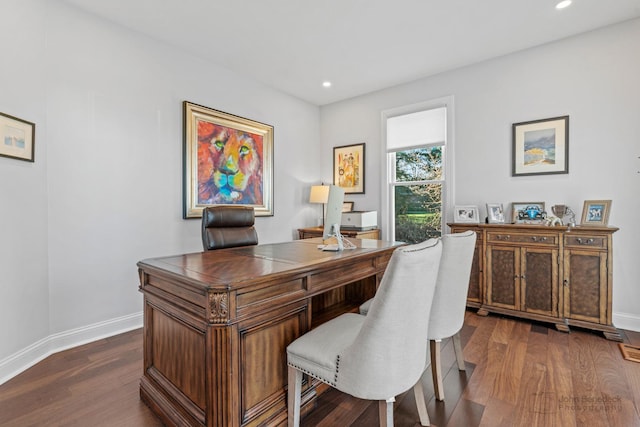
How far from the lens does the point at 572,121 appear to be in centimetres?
292

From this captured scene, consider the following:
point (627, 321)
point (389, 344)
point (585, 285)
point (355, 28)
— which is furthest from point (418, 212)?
point (389, 344)

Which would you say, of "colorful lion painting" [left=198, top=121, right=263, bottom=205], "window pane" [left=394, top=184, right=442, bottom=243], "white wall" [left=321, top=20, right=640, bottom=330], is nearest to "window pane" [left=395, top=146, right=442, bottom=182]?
"window pane" [left=394, top=184, right=442, bottom=243]

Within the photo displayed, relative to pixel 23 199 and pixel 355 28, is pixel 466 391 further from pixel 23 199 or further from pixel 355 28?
pixel 23 199

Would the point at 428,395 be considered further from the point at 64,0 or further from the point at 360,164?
the point at 64,0

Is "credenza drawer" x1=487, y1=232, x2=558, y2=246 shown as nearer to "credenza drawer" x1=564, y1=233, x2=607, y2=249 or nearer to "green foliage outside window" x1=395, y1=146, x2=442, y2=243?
"credenza drawer" x1=564, y1=233, x2=607, y2=249

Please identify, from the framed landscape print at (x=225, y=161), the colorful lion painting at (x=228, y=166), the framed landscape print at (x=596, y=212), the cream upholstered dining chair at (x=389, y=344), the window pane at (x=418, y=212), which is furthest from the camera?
the window pane at (x=418, y=212)

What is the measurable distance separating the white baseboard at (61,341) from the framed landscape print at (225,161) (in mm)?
1169

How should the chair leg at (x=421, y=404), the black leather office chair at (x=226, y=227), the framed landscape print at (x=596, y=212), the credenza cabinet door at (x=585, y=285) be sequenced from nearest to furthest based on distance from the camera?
the chair leg at (x=421, y=404)
the black leather office chair at (x=226, y=227)
the credenza cabinet door at (x=585, y=285)
the framed landscape print at (x=596, y=212)

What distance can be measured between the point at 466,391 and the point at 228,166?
10.4 feet

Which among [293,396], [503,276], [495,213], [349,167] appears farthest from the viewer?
[349,167]

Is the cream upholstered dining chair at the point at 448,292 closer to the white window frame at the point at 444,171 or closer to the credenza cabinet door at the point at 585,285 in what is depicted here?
the credenza cabinet door at the point at 585,285

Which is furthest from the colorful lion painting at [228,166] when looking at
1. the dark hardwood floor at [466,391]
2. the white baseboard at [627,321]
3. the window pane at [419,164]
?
the white baseboard at [627,321]

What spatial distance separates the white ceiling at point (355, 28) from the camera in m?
2.45

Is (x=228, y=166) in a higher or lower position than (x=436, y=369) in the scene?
higher
